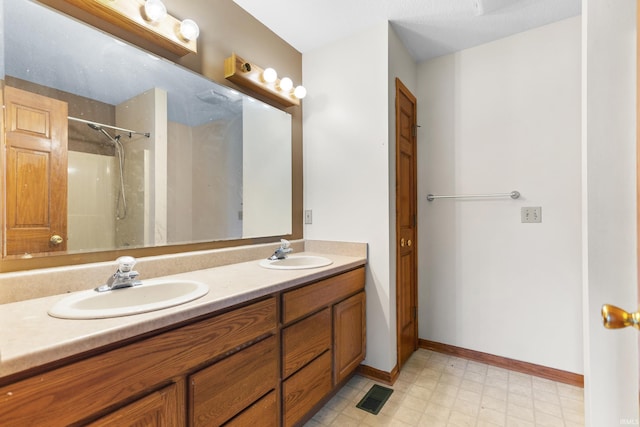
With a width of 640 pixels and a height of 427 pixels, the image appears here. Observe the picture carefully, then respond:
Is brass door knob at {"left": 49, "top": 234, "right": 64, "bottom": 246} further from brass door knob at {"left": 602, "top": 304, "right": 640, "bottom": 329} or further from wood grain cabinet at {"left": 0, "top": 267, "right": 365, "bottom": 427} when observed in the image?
brass door knob at {"left": 602, "top": 304, "right": 640, "bottom": 329}

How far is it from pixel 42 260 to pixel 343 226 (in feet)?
5.16

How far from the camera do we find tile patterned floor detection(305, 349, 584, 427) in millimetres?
1560

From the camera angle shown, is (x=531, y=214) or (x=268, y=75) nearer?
(x=268, y=75)

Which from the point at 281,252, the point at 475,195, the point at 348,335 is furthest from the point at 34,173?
the point at 475,195

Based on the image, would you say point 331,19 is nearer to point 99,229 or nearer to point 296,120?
point 296,120

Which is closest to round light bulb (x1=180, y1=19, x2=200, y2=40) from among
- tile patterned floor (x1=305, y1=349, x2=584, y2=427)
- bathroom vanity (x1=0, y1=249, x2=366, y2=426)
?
bathroom vanity (x1=0, y1=249, x2=366, y2=426)

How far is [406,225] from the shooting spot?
221 cm

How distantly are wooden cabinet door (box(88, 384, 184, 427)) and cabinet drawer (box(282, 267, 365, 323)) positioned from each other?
0.52 meters

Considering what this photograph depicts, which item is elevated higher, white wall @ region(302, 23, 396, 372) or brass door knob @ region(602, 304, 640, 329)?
white wall @ region(302, 23, 396, 372)

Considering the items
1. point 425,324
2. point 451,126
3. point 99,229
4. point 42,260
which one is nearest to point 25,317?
point 42,260

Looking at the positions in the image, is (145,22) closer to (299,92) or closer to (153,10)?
(153,10)

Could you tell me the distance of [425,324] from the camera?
2.41 meters

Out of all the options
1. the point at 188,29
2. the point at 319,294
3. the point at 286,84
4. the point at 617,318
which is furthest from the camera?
the point at 286,84

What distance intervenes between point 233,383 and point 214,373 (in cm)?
11
